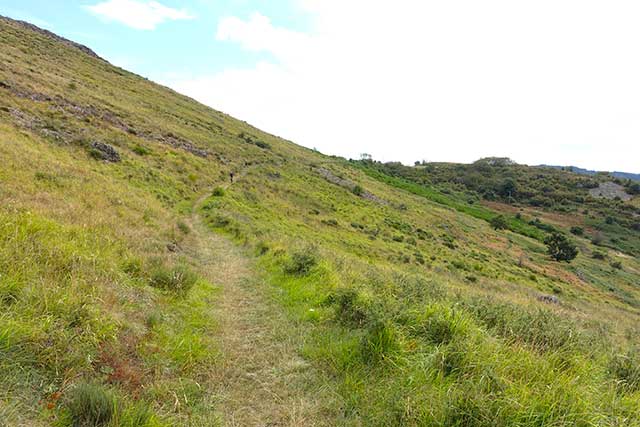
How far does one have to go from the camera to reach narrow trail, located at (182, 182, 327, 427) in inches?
163

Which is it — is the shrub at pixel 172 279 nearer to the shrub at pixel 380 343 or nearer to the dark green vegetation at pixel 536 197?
the shrub at pixel 380 343

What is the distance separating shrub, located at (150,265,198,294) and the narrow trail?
2.81 ft

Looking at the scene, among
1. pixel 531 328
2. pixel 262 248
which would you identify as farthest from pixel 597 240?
pixel 531 328

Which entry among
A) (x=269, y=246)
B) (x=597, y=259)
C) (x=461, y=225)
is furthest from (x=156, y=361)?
(x=597, y=259)

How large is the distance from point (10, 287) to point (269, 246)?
9.80m

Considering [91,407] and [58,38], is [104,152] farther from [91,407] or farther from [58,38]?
[58,38]

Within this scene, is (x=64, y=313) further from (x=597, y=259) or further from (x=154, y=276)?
(x=597, y=259)

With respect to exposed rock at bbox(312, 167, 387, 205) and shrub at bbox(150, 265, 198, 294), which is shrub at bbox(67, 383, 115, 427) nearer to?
shrub at bbox(150, 265, 198, 294)

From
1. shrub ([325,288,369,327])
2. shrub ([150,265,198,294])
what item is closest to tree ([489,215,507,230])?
shrub ([325,288,369,327])

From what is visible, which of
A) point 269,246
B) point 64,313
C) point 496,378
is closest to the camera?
point 496,378

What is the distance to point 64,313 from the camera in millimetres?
4449

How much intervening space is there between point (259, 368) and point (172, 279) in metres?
3.70

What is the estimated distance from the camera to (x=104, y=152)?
25.3 metres

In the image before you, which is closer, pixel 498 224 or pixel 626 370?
pixel 626 370
